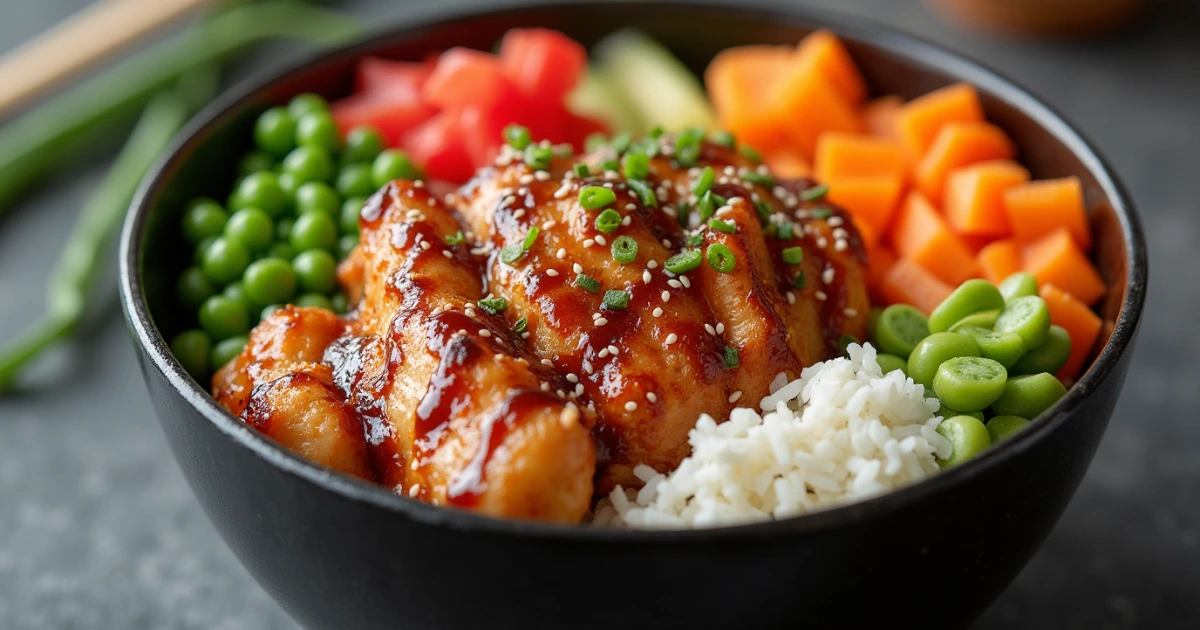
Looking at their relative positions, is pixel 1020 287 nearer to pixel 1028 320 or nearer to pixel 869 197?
pixel 1028 320

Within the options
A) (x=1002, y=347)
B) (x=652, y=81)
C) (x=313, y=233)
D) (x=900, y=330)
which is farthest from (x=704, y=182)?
(x=652, y=81)

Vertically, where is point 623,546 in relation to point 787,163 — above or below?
above

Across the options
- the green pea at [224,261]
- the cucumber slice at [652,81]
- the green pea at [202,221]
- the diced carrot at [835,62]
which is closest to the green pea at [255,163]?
the green pea at [202,221]

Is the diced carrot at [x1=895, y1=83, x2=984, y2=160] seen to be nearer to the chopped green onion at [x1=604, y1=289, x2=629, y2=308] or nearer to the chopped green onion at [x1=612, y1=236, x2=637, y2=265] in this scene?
the chopped green onion at [x1=612, y1=236, x2=637, y2=265]

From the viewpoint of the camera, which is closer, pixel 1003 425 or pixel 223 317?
pixel 1003 425

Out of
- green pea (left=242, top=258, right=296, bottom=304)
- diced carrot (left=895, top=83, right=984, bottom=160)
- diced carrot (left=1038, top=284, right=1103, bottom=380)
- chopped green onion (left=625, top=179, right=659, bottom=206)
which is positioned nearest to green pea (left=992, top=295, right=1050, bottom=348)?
diced carrot (left=1038, top=284, right=1103, bottom=380)

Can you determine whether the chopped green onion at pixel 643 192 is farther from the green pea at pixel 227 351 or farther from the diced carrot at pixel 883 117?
the diced carrot at pixel 883 117
